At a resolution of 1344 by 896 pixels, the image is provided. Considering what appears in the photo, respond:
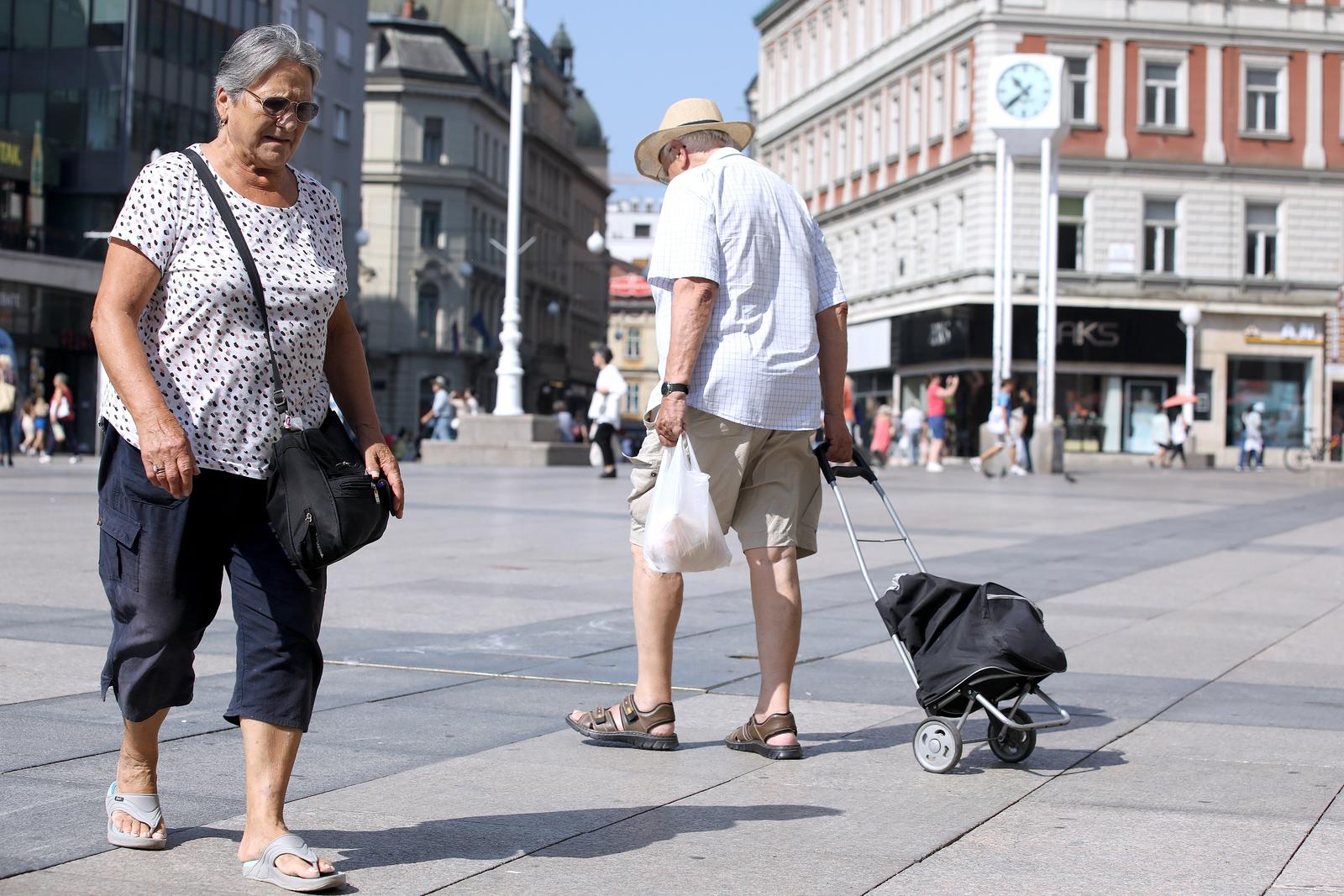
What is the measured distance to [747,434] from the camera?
5410 mm

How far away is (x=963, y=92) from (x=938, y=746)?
48.9m

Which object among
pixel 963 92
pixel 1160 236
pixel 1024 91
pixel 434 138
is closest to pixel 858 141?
pixel 963 92

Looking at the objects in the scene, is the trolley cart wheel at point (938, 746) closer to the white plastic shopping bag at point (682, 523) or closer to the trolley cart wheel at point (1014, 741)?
the trolley cart wheel at point (1014, 741)

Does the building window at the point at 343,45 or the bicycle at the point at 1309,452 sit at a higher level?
the building window at the point at 343,45

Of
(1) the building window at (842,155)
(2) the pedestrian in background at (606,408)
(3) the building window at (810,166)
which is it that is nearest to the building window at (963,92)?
(1) the building window at (842,155)

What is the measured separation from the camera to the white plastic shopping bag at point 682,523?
5.18m

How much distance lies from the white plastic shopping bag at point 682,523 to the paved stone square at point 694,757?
591 millimetres

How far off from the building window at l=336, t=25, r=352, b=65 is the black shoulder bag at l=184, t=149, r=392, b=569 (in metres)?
62.9

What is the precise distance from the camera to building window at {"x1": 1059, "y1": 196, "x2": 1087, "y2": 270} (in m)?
49.9

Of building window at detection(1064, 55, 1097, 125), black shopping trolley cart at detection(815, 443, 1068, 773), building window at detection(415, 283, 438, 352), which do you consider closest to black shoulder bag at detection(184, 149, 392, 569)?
black shopping trolley cart at detection(815, 443, 1068, 773)

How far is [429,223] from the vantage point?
81688 millimetres

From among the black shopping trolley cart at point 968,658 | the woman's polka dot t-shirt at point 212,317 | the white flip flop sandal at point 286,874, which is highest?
the woman's polka dot t-shirt at point 212,317

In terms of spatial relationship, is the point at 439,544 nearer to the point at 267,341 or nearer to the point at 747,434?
the point at 747,434

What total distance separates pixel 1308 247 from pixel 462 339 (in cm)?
4104
